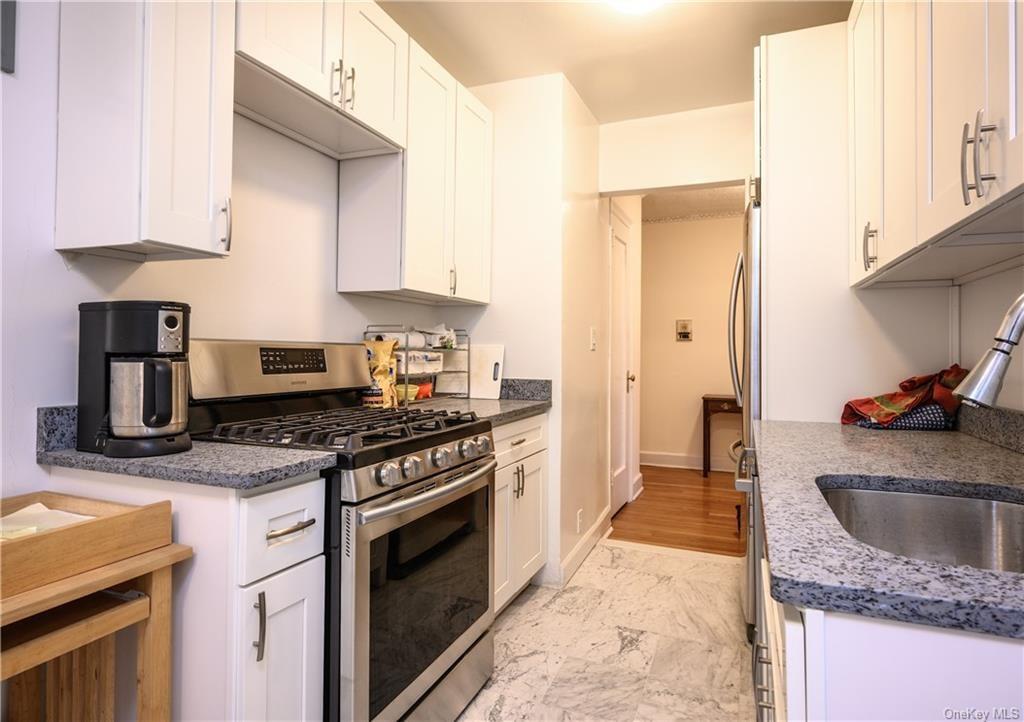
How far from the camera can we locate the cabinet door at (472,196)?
262 centimetres

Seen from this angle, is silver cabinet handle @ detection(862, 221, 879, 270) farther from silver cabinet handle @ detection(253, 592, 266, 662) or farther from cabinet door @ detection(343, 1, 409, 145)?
silver cabinet handle @ detection(253, 592, 266, 662)

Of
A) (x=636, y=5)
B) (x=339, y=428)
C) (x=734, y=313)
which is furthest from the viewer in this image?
(x=734, y=313)

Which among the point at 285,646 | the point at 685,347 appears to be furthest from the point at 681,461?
the point at 285,646

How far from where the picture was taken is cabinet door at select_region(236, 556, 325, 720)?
114 cm

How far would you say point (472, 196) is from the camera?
2.72 metres

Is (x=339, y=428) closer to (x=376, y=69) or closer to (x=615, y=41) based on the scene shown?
(x=376, y=69)

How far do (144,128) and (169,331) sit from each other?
0.45m

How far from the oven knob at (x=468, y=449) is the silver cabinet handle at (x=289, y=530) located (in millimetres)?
559

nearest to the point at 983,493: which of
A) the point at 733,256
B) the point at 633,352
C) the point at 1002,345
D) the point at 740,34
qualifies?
the point at 1002,345

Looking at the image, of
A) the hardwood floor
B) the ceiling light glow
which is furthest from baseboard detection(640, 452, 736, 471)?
the ceiling light glow

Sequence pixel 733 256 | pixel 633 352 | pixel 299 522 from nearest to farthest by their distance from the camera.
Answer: pixel 299 522
pixel 633 352
pixel 733 256

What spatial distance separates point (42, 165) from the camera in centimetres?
136

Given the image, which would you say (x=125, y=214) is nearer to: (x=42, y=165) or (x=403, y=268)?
(x=42, y=165)

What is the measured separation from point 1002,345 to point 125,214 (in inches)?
62.6
